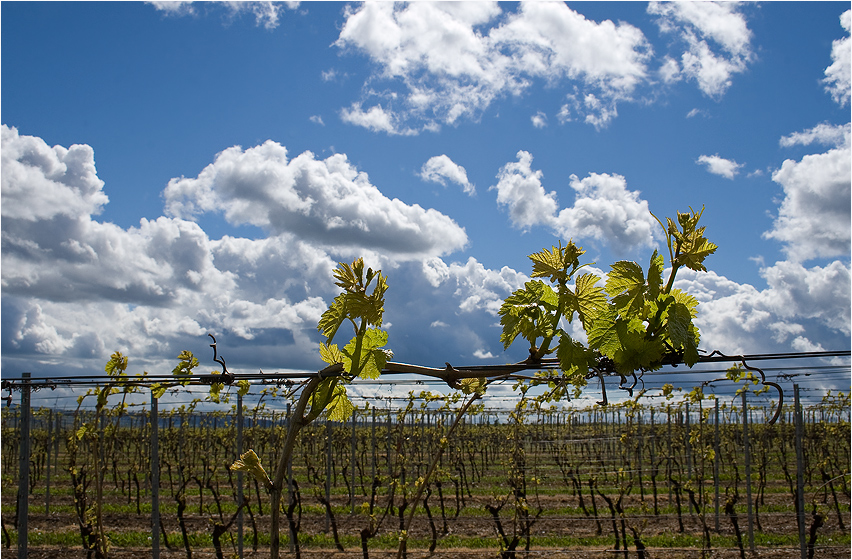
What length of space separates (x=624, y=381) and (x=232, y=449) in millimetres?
18230

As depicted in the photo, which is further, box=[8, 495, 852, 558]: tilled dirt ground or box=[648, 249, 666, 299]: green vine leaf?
box=[8, 495, 852, 558]: tilled dirt ground

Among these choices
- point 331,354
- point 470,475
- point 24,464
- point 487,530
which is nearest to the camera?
point 331,354

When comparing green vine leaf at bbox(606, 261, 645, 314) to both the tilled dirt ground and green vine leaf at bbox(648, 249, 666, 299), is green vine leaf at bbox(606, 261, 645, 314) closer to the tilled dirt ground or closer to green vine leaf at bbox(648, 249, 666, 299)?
green vine leaf at bbox(648, 249, 666, 299)

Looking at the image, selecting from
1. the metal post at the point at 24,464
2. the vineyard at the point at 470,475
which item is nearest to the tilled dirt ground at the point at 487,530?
the vineyard at the point at 470,475

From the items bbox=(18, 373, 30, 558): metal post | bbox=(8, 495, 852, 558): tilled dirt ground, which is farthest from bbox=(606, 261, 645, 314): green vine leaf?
bbox=(8, 495, 852, 558): tilled dirt ground

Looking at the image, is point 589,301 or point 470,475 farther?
point 470,475

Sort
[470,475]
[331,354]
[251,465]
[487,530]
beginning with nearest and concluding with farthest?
[251,465] < [331,354] < [487,530] < [470,475]

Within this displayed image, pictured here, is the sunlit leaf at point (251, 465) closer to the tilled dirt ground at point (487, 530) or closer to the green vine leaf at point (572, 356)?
the green vine leaf at point (572, 356)

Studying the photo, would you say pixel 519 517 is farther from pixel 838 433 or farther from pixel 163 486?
pixel 163 486

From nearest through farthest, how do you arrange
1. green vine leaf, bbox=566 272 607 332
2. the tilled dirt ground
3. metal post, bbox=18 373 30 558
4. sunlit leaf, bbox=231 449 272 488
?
sunlit leaf, bbox=231 449 272 488 < green vine leaf, bbox=566 272 607 332 < metal post, bbox=18 373 30 558 < the tilled dirt ground

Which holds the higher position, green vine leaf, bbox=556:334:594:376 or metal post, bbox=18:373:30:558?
green vine leaf, bbox=556:334:594:376

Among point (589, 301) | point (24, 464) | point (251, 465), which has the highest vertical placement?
point (589, 301)

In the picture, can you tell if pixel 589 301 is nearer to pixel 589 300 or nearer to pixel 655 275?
pixel 589 300

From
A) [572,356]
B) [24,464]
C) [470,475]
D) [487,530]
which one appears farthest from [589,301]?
[470,475]
